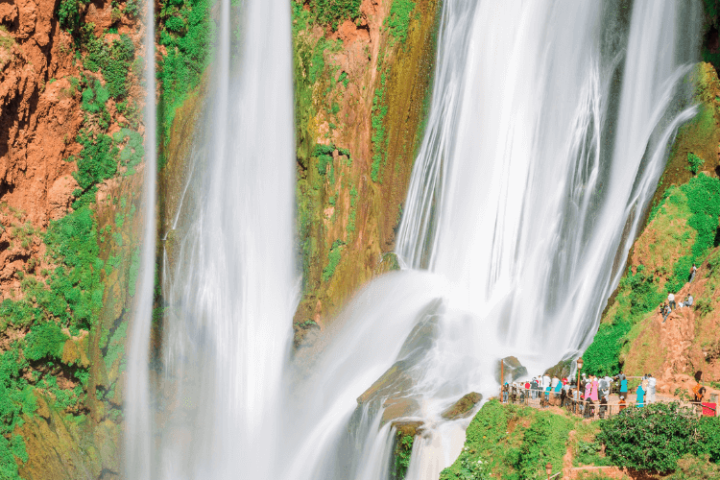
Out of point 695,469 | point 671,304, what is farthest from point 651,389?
point 671,304

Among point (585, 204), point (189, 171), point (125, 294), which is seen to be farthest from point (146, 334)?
point (585, 204)

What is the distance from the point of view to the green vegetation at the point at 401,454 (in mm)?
20094

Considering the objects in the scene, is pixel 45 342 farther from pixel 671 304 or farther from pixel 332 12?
pixel 671 304

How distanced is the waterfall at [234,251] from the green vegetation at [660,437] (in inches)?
558

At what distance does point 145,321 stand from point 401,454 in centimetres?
1296

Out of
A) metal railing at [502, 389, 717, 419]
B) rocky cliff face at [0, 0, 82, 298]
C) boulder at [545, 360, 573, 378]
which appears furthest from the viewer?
rocky cliff face at [0, 0, 82, 298]

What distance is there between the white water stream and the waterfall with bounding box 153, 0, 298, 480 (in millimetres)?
54

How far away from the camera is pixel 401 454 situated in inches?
796

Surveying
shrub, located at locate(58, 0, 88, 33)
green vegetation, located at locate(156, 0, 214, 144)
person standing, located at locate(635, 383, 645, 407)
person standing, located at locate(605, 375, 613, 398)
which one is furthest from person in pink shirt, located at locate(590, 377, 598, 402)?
shrub, located at locate(58, 0, 88, 33)

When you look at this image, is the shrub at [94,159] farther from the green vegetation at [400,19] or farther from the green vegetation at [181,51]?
the green vegetation at [400,19]

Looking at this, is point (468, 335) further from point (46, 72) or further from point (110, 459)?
point (46, 72)

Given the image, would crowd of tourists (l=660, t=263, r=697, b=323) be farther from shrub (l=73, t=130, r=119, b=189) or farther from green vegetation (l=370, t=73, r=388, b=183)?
shrub (l=73, t=130, r=119, b=189)

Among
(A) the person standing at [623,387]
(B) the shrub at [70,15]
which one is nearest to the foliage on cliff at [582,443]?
(A) the person standing at [623,387]

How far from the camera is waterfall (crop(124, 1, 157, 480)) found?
28938 millimetres
